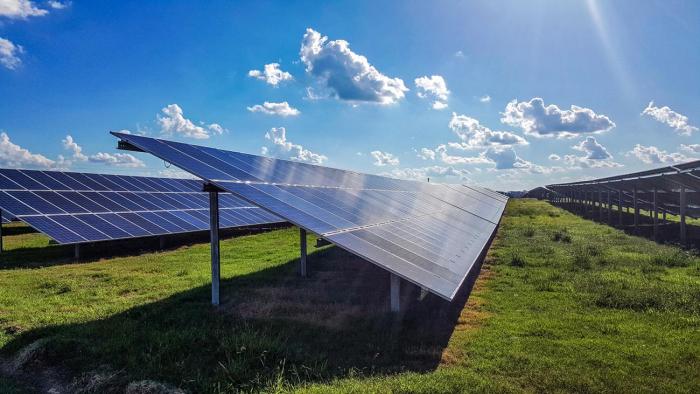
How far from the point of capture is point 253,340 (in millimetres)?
7695

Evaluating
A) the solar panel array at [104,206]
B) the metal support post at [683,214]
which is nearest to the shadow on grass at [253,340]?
the solar panel array at [104,206]

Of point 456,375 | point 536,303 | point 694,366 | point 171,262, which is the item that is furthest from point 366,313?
point 171,262

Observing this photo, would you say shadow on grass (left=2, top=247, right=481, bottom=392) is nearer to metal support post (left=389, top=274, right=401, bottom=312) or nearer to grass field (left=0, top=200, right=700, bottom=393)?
grass field (left=0, top=200, right=700, bottom=393)

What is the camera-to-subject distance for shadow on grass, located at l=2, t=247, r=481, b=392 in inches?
272

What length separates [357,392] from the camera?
5965mm

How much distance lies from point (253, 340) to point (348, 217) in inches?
167

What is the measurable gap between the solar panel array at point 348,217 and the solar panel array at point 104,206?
32.1 feet

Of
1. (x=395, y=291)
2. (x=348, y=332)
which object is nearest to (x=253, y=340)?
(x=348, y=332)

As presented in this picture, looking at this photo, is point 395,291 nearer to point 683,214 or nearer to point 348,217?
point 348,217

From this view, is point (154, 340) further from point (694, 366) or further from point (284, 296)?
point (694, 366)

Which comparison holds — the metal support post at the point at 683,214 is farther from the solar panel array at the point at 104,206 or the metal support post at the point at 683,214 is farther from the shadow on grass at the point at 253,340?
the solar panel array at the point at 104,206

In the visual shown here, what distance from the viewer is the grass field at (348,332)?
6695mm

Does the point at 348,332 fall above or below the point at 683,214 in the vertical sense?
below

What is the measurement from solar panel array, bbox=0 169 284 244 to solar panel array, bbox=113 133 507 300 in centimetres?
979
